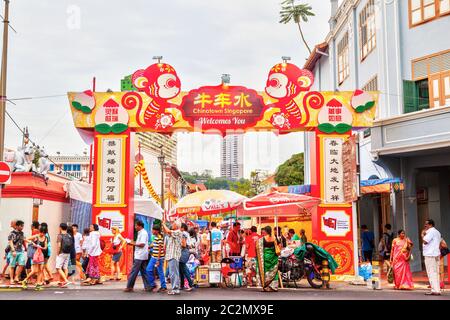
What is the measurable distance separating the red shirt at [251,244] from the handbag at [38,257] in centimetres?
556

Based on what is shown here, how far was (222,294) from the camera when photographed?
12961mm

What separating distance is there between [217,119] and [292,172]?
31.1 metres

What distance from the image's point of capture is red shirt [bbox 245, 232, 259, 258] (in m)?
14.9

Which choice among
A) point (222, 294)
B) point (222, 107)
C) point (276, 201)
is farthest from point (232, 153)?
point (222, 294)

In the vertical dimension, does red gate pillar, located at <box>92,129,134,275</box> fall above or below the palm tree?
below

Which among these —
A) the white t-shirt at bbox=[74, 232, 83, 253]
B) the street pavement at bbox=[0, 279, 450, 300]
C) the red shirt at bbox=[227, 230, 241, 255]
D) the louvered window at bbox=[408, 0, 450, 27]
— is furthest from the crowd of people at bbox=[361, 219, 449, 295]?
the white t-shirt at bbox=[74, 232, 83, 253]

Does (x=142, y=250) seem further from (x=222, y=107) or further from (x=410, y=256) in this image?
(x=410, y=256)

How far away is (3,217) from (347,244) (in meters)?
10.8

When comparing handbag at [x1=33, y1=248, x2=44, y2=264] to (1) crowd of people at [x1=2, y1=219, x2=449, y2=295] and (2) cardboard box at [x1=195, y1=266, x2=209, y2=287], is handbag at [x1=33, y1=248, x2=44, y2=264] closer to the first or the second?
(1) crowd of people at [x1=2, y1=219, x2=449, y2=295]

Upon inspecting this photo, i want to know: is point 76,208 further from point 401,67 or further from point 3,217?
point 401,67

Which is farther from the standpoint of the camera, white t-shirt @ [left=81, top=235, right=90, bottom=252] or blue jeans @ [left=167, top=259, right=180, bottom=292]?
white t-shirt @ [left=81, top=235, right=90, bottom=252]

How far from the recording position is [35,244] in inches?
544

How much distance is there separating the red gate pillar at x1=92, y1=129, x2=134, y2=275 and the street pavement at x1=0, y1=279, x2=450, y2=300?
97.6 inches
